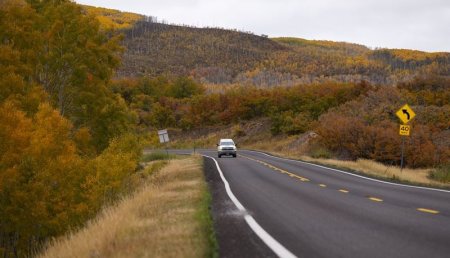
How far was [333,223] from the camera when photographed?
923 cm

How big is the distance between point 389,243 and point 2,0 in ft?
78.6

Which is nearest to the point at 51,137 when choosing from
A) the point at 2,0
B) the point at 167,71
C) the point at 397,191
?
the point at 2,0

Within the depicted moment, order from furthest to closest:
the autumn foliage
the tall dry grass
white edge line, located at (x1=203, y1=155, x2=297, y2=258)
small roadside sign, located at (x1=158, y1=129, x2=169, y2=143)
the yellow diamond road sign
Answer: small roadside sign, located at (x1=158, y1=129, x2=169, y2=143) → the yellow diamond road sign → the tall dry grass → the autumn foliage → white edge line, located at (x1=203, y1=155, x2=297, y2=258)

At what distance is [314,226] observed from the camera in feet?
29.4

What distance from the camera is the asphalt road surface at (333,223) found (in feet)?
22.9

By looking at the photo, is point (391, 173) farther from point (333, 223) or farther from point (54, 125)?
point (333, 223)

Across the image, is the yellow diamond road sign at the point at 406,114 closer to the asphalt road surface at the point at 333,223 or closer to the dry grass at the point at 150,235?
the asphalt road surface at the point at 333,223

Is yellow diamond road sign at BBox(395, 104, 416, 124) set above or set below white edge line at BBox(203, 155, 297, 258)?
above

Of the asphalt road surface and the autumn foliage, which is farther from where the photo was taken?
the autumn foliage

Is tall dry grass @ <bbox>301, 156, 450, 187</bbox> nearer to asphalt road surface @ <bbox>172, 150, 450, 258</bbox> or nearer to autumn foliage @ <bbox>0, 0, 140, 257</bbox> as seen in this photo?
asphalt road surface @ <bbox>172, 150, 450, 258</bbox>

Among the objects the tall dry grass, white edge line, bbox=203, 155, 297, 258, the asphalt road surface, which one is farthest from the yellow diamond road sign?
white edge line, bbox=203, 155, 297, 258

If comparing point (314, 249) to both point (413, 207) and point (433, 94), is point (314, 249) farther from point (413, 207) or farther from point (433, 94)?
point (433, 94)

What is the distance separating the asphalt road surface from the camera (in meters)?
6.97

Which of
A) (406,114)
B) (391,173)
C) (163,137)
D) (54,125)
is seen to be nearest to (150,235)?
(54,125)
